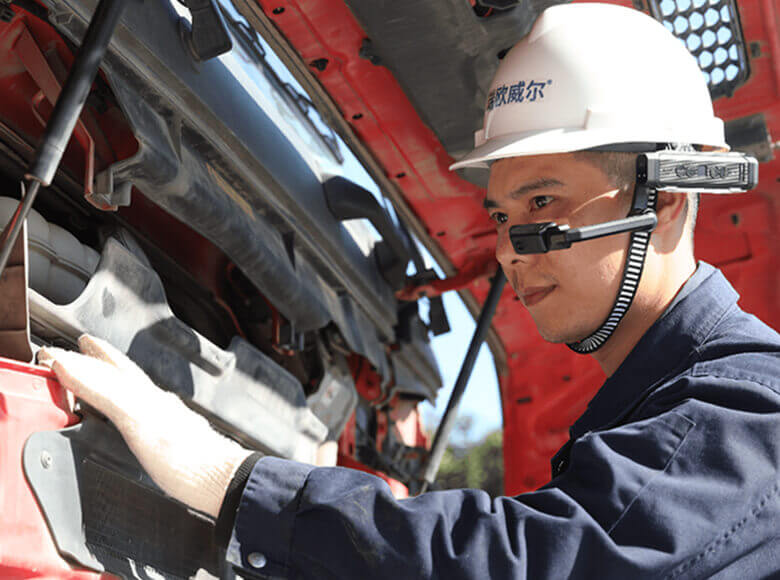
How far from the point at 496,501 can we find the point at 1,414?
0.64 metres

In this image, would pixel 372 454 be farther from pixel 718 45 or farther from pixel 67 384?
pixel 67 384

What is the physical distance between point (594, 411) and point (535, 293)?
0.21 meters

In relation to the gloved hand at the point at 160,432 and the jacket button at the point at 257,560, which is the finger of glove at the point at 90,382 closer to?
the gloved hand at the point at 160,432

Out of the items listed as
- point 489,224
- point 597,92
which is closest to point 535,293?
point 597,92

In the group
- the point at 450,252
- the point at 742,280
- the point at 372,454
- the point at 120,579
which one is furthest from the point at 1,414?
the point at 742,280

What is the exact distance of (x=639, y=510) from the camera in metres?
1.05

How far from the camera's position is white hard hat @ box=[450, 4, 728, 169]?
1486 mm

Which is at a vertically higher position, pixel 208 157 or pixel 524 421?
pixel 208 157

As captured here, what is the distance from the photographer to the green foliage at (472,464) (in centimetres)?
959

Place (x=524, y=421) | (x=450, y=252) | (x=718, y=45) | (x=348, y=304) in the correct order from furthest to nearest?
(x=524, y=421) < (x=450, y=252) < (x=348, y=304) < (x=718, y=45)

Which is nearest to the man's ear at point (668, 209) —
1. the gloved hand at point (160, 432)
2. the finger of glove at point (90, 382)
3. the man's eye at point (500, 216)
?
the man's eye at point (500, 216)

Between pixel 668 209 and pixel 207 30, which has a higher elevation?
pixel 207 30

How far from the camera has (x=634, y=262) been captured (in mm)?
1403

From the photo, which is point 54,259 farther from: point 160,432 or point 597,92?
point 597,92
